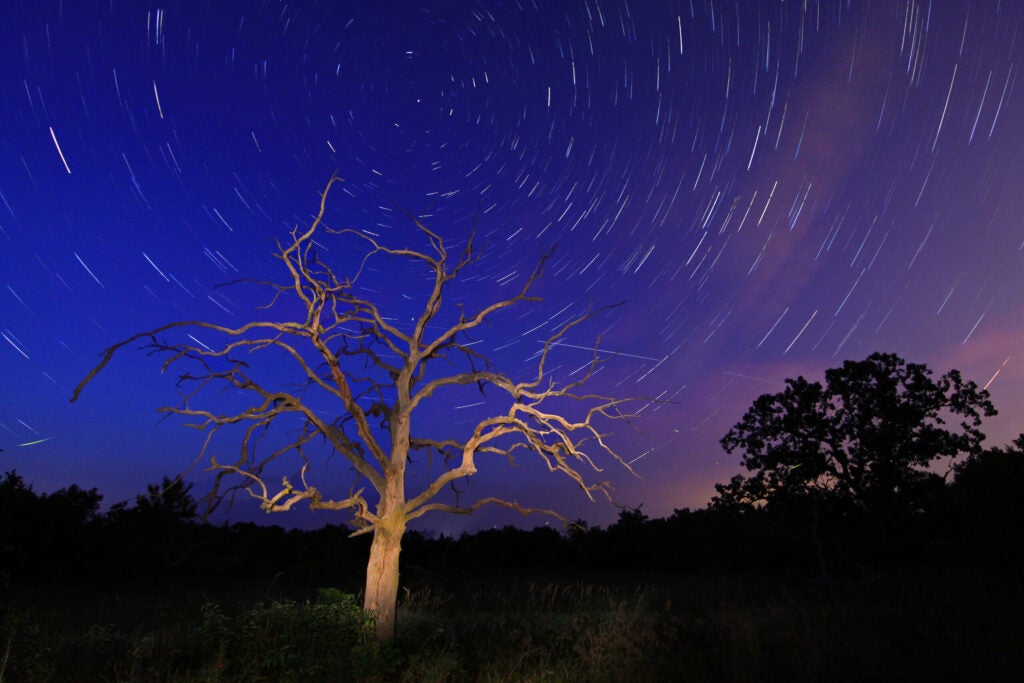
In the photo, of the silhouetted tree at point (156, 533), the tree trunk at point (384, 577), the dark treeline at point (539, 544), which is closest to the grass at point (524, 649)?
the tree trunk at point (384, 577)

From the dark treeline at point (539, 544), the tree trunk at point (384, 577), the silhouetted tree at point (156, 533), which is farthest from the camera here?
the silhouetted tree at point (156, 533)

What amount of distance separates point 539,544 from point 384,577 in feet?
119

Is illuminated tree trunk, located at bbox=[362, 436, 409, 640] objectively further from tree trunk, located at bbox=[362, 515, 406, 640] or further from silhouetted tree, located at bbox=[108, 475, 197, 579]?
silhouetted tree, located at bbox=[108, 475, 197, 579]

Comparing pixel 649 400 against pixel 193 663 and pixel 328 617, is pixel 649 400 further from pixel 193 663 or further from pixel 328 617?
pixel 193 663

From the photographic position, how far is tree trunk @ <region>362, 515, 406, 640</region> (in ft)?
30.4

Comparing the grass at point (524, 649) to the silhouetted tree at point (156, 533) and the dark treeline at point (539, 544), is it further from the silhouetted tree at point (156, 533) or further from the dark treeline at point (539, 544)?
the silhouetted tree at point (156, 533)

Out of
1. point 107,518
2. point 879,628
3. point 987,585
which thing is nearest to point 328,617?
point 879,628

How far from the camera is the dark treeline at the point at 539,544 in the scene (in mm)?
20578

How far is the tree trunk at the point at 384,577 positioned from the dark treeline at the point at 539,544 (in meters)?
8.88

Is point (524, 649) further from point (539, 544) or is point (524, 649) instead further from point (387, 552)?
point (539, 544)

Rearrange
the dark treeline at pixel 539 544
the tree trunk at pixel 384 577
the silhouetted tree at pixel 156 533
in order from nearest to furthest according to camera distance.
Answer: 1. the tree trunk at pixel 384 577
2. the dark treeline at pixel 539 544
3. the silhouetted tree at pixel 156 533

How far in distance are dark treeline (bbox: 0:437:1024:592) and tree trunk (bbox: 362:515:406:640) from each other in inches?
350

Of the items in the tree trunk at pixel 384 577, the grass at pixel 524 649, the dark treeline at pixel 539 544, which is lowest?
the grass at pixel 524 649

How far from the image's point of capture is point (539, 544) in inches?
1730
